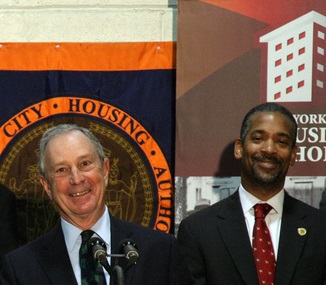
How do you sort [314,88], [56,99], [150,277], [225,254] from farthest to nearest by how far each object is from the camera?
[56,99]
[314,88]
[225,254]
[150,277]

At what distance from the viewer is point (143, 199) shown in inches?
143

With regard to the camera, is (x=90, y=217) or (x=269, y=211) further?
(x=269, y=211)


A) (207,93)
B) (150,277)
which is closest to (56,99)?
(207,93)

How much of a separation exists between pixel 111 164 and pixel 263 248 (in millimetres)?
1113

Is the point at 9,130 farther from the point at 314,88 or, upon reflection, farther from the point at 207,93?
the point at 314,88

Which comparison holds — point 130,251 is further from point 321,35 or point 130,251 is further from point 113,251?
point 321,35

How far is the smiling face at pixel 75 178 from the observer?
2273mm

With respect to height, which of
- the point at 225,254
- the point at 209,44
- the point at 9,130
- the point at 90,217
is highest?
the point at 209,44

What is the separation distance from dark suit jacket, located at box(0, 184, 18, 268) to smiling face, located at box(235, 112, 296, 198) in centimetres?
106

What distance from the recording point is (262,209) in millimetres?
2855

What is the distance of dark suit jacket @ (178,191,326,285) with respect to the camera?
272 cm

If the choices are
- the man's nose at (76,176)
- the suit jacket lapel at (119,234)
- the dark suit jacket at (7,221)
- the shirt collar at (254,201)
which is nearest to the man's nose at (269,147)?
the shirt collar at (254,201)

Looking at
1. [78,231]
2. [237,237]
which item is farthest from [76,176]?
[237,237]

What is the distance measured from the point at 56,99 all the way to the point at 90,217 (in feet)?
4.78
